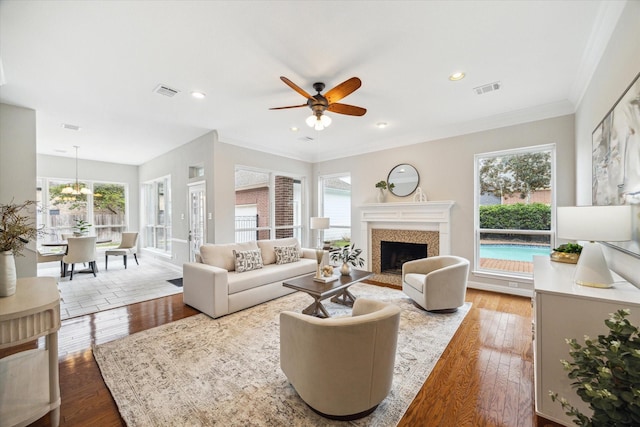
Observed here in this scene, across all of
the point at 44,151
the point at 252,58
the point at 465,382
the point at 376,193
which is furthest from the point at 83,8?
the point at 44,151

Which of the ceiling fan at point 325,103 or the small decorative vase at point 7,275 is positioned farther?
the ceiling fan at point 325,103

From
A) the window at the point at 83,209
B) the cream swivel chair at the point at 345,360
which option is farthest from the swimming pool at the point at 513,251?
the window at the point at 83,209

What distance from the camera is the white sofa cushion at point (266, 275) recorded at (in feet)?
11.5

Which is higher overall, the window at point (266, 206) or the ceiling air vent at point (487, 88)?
the ceiling air vent at point (487, 88)

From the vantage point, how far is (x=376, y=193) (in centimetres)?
566

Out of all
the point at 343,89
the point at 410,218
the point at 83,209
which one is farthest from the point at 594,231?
the point at 83,209

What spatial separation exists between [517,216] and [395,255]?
7.60 ft

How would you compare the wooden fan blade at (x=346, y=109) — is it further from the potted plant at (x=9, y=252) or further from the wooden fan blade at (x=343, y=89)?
the potted plant at (x=9, y=252)

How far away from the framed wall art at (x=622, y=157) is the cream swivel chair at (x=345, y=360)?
1694mm

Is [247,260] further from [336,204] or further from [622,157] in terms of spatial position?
[622,157]

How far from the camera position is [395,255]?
5652 mm

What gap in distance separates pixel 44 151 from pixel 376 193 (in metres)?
7.98

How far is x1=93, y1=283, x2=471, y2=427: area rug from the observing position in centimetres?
174

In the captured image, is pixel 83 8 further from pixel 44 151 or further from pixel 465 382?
pixel 44 151
